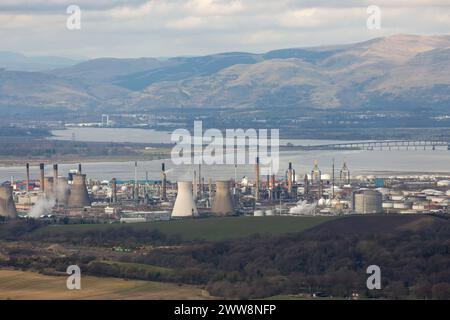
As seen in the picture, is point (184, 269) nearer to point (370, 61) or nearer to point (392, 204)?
Answer: point (392, 204)

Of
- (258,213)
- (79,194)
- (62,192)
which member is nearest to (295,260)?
(258,213)

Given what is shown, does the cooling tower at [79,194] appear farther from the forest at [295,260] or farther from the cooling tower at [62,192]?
the forest at [295,260]

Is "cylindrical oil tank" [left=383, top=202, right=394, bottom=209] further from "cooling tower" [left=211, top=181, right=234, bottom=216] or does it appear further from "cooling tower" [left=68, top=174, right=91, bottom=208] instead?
"cooling tower" [left=68, top=174, right=91, bottom=208]

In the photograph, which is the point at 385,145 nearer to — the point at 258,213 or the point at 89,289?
the point at 258,213

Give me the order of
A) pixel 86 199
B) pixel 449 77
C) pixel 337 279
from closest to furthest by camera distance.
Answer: pixel 337 279 → pixel 86 199 → pixel 449 77

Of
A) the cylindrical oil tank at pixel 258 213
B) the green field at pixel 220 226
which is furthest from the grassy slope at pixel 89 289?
the cylindrical oil tank at pixel 258 213
